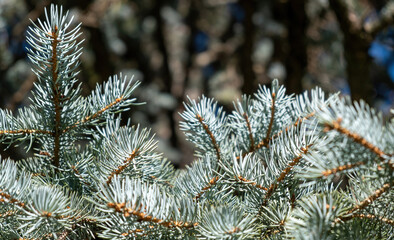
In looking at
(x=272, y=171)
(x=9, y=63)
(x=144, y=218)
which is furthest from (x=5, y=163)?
(x=9, y=63)

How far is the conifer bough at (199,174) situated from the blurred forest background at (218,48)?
0.71 metres

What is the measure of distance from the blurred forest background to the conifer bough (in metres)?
0.71

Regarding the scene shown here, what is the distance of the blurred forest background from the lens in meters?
1.26

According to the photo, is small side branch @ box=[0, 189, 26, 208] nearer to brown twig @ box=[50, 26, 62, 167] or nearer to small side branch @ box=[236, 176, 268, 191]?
brown twig @ box=[50, 26, 62, 167]

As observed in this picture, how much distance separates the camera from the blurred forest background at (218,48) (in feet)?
4.13

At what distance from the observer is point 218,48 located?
130 inches

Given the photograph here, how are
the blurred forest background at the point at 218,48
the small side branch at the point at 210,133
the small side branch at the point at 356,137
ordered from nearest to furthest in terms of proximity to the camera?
the small side branch at the point at 356,137 < the small side branch at the point at 210,133 < the blurred forest background at the point at 218,48

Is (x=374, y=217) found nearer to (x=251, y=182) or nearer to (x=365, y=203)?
(x=365, y=203)

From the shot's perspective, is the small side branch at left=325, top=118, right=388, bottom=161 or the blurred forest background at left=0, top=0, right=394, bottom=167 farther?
the blurred forest background at left=0, top=0, right=394, bottom=167

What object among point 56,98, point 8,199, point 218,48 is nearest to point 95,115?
point 56,98

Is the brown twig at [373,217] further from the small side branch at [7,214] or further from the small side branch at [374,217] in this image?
the small side branch at [7,214]

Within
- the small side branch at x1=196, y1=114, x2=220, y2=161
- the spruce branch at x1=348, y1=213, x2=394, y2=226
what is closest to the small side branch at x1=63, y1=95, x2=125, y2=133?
the small side branch at x1=196, y1=114, x2=220, y2=161

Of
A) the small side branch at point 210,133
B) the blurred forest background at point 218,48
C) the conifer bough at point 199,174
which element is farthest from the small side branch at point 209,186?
the blurred forest background at point 218,48

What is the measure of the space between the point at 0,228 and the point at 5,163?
3.3 inches
